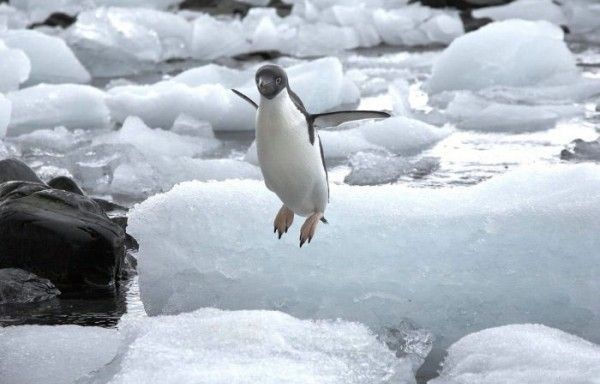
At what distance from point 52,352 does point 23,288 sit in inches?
35.3

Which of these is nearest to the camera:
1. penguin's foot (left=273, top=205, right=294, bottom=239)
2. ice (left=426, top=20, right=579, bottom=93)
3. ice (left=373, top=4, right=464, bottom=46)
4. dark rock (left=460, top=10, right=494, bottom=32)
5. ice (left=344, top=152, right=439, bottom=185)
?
penguin's foot (left=273, top=205, right=294, bottom=239)

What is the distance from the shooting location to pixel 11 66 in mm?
8438

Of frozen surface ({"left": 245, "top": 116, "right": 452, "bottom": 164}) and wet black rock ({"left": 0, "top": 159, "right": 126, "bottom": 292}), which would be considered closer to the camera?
wet black rock ({"left": 0, "top": 159, "right": 126, "bottom": 292})

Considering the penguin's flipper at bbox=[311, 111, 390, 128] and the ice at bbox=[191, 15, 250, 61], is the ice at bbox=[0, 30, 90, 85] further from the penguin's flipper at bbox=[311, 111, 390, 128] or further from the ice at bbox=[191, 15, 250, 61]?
the penguin's flipper at bbox=[311, 111, 390, 128]

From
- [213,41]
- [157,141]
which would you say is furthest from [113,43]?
[157,141]

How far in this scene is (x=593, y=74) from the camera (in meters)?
10.0

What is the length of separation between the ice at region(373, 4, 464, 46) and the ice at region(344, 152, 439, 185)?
7302 millimetres

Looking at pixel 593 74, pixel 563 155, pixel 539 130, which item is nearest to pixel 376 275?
pixel 563 155

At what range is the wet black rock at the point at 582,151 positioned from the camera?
6.32 m

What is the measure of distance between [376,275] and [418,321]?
22 centimetres

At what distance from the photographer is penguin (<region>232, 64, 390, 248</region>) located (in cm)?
277

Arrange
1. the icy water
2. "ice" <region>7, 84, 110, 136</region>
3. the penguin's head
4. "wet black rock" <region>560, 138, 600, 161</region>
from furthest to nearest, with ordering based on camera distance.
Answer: "ice" <region>7, 84, 110, 136</region> < "wet black rock" <region>560, 138, 600, 161</region> < the icy water < the penguin's head

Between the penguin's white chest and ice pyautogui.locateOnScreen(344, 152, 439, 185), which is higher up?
the penguin's white chest

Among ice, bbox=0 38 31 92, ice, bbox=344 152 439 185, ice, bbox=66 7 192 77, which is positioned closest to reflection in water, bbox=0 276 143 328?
ice, bbox=344 152 439 185
